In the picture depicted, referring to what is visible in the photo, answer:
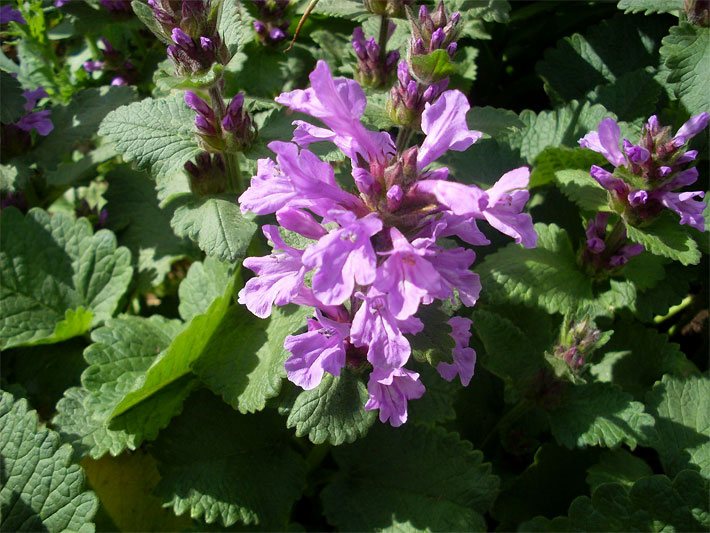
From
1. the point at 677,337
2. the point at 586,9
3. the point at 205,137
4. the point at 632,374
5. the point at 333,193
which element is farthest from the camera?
the point at 586,9

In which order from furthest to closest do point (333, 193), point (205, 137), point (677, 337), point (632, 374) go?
point (677, 337)
point (632, 374)
point (205, 137)
point (333, 193)

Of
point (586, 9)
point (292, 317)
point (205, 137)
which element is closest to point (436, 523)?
point (292, 317)

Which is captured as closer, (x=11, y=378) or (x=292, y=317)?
(x=292, y=317)

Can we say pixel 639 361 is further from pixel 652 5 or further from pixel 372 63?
pixel 372 63

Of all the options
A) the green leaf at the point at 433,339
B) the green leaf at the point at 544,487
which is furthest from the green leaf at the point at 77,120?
the green leaf at the point at 544,487

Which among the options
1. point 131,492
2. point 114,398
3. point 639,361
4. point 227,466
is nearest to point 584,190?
point 639,361

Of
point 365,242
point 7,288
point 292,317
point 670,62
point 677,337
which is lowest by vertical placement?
point 677,337

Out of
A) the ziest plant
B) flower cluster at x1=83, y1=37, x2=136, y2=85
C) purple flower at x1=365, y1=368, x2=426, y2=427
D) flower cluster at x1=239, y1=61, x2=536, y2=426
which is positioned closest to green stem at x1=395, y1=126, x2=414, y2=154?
the ziest plant

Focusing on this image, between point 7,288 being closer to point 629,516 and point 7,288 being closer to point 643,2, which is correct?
point 629,516
